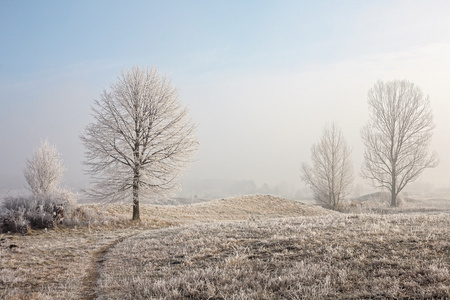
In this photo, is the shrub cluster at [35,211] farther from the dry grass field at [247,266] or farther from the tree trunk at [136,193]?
the dry grass field at [247,266]

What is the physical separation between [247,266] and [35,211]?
53.7 ft

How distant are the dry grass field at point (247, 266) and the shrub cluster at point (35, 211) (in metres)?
4.64

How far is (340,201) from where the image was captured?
108ft

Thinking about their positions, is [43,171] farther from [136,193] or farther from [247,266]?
[247,266]

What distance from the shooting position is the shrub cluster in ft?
53.7

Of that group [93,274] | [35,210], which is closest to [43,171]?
[35,210]

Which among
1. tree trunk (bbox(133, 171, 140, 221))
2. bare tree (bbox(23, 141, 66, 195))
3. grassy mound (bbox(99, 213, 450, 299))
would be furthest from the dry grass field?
bare tree (bbox(23, 141, 66, 195))

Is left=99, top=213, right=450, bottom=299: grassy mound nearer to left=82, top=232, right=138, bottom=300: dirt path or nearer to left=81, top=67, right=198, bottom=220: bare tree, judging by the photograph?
left=82, top=232, right=138, bottom=300: dirt path

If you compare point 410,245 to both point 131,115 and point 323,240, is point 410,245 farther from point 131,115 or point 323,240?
point 131,115

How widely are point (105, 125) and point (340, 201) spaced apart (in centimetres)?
2652

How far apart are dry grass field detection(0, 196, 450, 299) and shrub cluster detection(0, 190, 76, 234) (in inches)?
183

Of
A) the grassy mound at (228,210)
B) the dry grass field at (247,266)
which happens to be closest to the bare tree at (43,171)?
the grassy mound at (228,210)

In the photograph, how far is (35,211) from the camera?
17.5 meters

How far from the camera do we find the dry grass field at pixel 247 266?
4868mm
